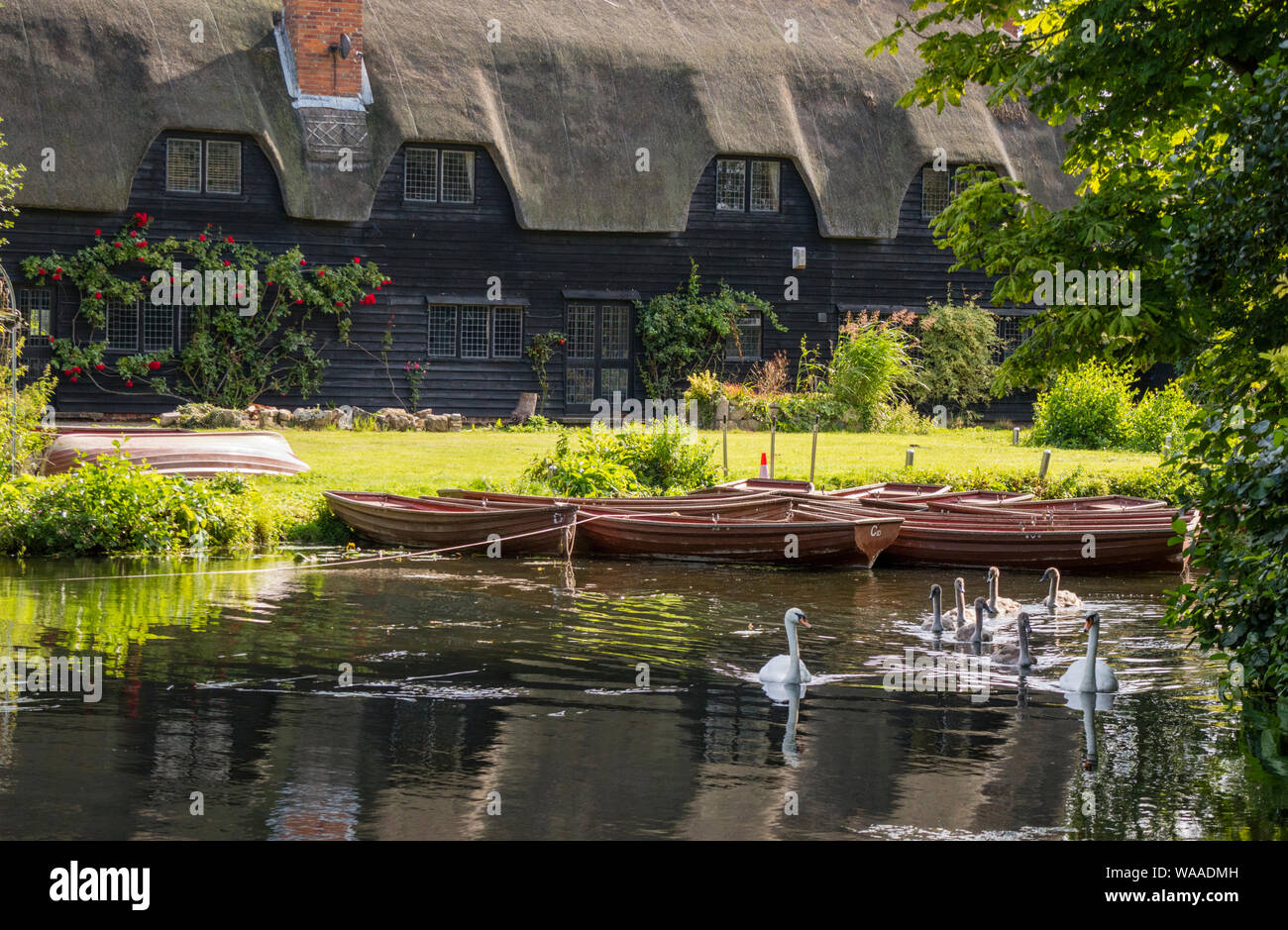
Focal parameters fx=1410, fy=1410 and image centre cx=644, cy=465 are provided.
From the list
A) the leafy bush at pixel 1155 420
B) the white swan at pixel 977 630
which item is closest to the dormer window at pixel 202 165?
the leafy bush at pixel 1155 420

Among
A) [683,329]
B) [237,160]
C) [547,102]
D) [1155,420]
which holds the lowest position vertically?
[1155,420]

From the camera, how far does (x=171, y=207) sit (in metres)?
27.8

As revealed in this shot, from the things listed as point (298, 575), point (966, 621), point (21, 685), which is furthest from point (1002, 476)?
point (21, 685)

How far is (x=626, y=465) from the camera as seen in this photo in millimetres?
21344

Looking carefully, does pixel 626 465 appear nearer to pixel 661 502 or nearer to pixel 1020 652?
pixel 661 502

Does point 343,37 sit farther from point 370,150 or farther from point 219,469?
point 219,469

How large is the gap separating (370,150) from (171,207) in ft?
13.3

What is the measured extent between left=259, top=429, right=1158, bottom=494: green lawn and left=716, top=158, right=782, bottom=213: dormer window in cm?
615

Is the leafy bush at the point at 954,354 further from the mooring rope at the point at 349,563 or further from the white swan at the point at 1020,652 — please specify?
the white swan at the point at 1020,652

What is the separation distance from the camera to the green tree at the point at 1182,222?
9.05 meters

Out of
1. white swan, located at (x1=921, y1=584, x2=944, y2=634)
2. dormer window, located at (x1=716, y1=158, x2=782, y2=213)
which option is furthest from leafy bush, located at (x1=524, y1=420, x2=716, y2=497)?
dormer window, located at (x1=716, y1=158, x2=782, y2=213)

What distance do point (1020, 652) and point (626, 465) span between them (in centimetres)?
1065

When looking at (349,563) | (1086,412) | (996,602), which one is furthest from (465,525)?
(1086,412)

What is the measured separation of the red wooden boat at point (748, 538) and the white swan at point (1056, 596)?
2617 mm
